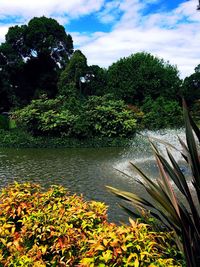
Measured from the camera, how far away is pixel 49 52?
121ft

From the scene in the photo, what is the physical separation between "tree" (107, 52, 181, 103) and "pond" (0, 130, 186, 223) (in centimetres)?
1078

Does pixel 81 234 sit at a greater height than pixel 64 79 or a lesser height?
lesser

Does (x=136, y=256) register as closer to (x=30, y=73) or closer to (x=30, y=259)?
(x=30, y=259)

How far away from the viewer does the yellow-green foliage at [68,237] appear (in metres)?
2.22

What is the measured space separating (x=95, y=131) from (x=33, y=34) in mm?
20345

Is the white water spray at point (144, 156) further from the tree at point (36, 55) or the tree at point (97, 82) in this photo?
the tree at point (36, 55)

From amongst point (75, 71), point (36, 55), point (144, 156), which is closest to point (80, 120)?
point (144, 156)

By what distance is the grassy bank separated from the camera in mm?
18109

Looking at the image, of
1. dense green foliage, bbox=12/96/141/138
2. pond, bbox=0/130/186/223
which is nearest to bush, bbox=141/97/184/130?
dense green foliage, bbox=12/96/141/138

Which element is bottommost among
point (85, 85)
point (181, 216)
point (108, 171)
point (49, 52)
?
point (108, 171)

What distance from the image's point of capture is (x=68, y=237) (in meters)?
2.72

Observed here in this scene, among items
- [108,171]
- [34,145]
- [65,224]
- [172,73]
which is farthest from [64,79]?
[65,224]

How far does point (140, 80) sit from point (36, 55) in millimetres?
13417

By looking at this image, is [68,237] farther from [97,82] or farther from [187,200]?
[97,82]
